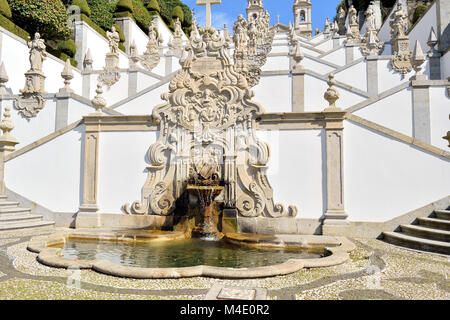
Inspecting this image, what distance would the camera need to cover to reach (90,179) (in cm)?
819

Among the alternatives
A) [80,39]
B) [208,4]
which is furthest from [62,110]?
[80,39]

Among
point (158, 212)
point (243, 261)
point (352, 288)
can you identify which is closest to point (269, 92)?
point (158, 212)

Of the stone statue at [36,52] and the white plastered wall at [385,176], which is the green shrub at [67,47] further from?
the white plastered wall at [385,176]

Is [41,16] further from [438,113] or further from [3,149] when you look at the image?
[438,113]

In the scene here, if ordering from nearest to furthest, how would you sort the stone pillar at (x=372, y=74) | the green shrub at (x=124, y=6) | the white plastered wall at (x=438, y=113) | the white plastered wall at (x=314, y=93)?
the white plastered wall at (x=438, y=113) → the white plastered wall at (x=314, y=93) → the stone pillar at (x=372, y=74) → the green shrub at (x=124, y=6)

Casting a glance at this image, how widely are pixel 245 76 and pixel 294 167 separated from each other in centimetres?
268

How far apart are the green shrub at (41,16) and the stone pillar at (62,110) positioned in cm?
890

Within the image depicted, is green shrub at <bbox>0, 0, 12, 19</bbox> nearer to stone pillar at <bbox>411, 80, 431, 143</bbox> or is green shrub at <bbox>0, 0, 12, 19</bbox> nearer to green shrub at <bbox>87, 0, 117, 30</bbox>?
green shrub at <bbox>87, 0, 117, 30</bbox>

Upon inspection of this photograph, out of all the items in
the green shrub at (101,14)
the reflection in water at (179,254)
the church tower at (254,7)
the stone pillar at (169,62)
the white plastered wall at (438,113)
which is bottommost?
the reflection in water at (179,254)

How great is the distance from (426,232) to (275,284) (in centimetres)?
412

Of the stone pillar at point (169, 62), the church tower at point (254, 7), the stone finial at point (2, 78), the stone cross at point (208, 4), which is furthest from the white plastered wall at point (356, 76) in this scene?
the church tower at point (254, 7)

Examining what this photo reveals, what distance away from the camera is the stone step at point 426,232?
5.86 metres

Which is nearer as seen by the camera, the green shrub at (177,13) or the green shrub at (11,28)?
the green shrub at (11,28)
